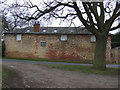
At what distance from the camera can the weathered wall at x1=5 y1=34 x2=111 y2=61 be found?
23.9 meters

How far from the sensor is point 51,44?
25.0 m

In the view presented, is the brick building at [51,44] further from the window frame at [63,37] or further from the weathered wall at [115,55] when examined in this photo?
the weathered wall at [115,55]

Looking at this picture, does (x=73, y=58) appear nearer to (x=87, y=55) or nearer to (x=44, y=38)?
(x=87, y=55)

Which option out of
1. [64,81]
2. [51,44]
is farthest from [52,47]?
[64,81]

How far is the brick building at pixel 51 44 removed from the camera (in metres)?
23.9

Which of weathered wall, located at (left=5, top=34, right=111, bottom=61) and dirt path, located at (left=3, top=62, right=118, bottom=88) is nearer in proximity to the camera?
dirt path, located at (left=3, top=62, right=118, bottom=88)

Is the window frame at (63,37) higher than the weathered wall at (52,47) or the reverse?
higher

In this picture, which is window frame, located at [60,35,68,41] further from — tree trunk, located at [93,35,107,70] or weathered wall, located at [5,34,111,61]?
tree trunk, located at [93,35,107,70]

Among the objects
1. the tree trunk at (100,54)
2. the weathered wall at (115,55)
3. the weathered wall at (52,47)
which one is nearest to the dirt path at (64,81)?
the tree trunk at (100,54)

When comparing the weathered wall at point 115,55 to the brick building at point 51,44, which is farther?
the weathered wall at point 115,55

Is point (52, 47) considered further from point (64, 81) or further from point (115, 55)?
point (64, 81)

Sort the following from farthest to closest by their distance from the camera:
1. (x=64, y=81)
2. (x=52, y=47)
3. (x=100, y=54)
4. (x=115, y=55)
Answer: (x=115, y=55) → (x=52, y=47) → (x=100, y=54) → (x=64, y=81)

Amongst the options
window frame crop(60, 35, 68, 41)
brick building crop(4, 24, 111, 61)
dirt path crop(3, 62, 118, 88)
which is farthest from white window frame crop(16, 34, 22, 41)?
dirt path crop(3, 62, 118, 88)

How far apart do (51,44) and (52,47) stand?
63 cm
